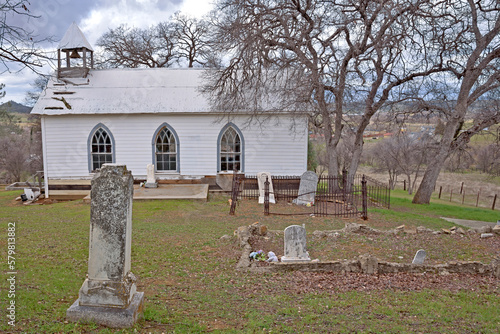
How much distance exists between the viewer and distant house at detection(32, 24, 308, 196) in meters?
20.0

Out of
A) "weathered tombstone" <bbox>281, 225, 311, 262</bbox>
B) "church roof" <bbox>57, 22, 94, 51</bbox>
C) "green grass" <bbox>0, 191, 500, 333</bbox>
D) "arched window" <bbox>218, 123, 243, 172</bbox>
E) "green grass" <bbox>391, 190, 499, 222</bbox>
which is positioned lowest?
"green grass" <bbox>391, 190, 499, 222</bbox>

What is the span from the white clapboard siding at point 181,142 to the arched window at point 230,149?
319mm

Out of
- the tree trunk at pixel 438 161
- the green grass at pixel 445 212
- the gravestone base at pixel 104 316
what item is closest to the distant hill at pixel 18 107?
the gravestone base at pixel 104 316

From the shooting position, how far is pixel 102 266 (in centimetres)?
516

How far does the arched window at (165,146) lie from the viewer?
20.3m

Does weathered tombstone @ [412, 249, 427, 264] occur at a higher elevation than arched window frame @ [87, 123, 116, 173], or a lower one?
lower

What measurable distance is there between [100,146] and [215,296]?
1607cm

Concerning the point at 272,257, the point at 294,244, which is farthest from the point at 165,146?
the point at 294,244

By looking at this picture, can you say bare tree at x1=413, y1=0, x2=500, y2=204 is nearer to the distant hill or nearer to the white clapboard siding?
the white clapboard siding

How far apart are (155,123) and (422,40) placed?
46.9 feet

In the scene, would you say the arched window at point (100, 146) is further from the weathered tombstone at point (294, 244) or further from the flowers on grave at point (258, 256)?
the weathered tombstone at point (294, 244)

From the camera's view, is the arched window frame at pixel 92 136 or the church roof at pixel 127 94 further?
the arched window frame at pixel 92 136

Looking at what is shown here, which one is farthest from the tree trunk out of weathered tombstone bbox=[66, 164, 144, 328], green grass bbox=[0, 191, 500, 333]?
weathered tombstone bbox=[66, 164, 144, 328]

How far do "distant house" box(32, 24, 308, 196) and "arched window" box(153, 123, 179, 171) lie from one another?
6 centimetres
